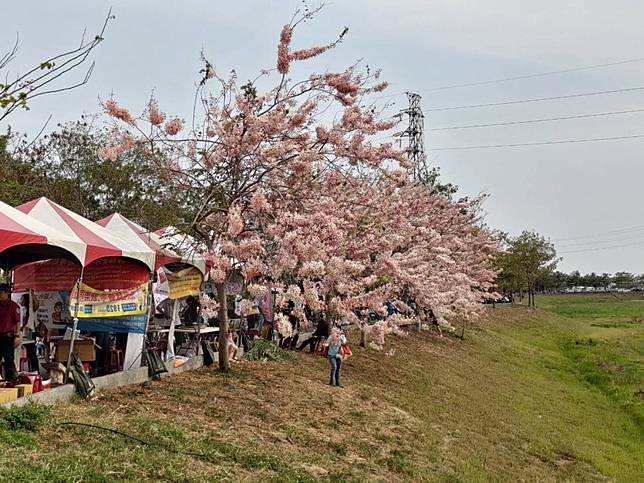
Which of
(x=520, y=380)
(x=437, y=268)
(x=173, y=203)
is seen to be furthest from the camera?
(x=437, y=268)

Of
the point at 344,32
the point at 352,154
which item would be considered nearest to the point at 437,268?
the point at 352,154

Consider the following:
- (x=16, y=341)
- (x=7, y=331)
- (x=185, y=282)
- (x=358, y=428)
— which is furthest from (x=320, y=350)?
(x=7, y=331)

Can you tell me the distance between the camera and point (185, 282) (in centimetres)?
1412

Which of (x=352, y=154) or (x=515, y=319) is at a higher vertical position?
(x=352, y=154)

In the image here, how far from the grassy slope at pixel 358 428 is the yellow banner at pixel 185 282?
1.79m

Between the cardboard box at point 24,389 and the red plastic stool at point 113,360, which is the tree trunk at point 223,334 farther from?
the cardboard box at point 24,389

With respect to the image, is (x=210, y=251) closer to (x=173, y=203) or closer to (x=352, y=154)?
(x=352, y=154)

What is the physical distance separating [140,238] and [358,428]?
5690mm

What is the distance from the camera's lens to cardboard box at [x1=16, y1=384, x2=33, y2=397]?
28.9 feet

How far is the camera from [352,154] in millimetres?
12586

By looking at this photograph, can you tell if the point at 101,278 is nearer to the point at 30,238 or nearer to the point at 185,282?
the point at 185,282

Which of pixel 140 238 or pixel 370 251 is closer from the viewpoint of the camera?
pixel 140 238

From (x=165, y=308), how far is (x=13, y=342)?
19.8ft

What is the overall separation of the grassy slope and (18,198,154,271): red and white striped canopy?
2.28 m
